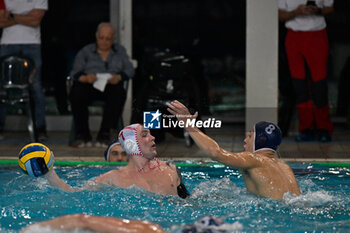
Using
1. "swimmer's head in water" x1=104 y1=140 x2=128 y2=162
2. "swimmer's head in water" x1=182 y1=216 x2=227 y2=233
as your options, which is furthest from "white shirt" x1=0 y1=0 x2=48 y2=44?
"swimmer's head in water" x1=182 y1=216 x2=227 y2=233

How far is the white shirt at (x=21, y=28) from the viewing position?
8.77m

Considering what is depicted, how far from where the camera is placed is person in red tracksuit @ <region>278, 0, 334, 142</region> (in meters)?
8.69

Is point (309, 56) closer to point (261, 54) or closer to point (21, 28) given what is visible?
point (261, 54)

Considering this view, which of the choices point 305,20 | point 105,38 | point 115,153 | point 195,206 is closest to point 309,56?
point 305,20

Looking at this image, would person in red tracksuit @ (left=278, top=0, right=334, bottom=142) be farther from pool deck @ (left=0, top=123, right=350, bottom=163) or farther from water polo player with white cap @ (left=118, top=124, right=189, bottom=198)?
water polo player with white cap @ (left=118, top=124, right=189, bottom=198)

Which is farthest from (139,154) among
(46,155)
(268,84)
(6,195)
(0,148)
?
(268,84)

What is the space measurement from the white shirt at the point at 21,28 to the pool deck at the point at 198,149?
125 cm

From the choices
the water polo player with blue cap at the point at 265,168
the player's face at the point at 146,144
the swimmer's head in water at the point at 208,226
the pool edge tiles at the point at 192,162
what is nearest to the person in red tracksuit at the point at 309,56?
the pool edge tiles at the point at 192,162

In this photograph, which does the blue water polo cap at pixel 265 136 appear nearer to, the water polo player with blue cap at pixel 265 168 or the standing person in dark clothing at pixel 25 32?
the water polo player with blue cap at pixel 265 168

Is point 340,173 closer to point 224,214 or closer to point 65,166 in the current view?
point 224,214

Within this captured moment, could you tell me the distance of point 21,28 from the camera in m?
8.80

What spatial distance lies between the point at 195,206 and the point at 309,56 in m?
3.84

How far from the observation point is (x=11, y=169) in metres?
7.33

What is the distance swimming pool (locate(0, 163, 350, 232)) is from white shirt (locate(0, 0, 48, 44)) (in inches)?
114
